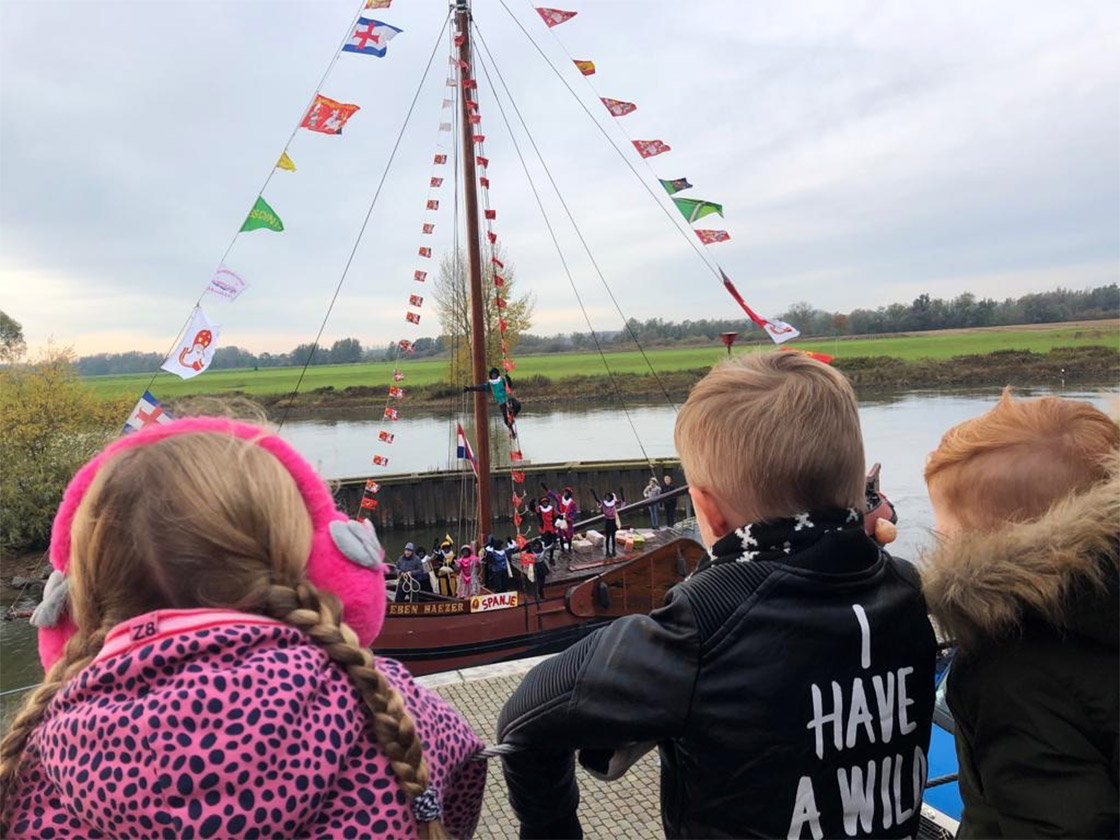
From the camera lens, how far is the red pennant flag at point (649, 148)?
11.1m

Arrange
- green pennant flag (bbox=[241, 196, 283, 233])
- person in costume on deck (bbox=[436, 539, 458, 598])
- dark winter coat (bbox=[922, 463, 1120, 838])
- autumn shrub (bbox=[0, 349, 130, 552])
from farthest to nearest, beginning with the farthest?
autumn shrub (bbox=[0, 349, 130, 552]) < person in costume on deck (bbox=[436, 539, 458, 598]) < green pennant flag (bbox=[241, 196, 283, 233]) < dark winter coat (bbox=[922, 463, 1120, 838])

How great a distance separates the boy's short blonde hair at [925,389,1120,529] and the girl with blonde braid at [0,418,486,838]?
105 centimetres

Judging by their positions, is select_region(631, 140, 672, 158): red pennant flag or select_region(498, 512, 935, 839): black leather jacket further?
select_region(631, 140, 672, 158): red pennant flag

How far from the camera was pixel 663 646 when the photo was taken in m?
1.14

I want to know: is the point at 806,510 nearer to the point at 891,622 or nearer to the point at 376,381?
the point at 891,622

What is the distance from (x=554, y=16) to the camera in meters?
11.2

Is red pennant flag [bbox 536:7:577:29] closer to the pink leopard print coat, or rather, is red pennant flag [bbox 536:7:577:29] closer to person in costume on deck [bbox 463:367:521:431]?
person in costume on deck [bbox 463:367:521:431]

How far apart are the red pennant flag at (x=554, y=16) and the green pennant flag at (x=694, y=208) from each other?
3.36 meters

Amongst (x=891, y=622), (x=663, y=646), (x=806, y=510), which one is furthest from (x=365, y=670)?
(x=891, y=622)

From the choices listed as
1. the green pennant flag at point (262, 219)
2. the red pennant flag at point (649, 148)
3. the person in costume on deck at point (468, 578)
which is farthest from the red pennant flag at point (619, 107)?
the person in costume on deck at point (468, 578)

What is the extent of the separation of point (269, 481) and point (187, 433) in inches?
6.1

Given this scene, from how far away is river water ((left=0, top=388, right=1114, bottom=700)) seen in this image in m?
18.6

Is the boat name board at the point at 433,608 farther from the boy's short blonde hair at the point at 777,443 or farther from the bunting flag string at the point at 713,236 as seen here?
the boy's short blonde hair at the point at 777,443

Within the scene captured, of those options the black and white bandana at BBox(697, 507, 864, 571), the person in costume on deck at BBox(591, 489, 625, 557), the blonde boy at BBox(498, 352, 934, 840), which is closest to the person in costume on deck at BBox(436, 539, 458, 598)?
the person in costume on deck at BBox(591, 489, 625, 557)
